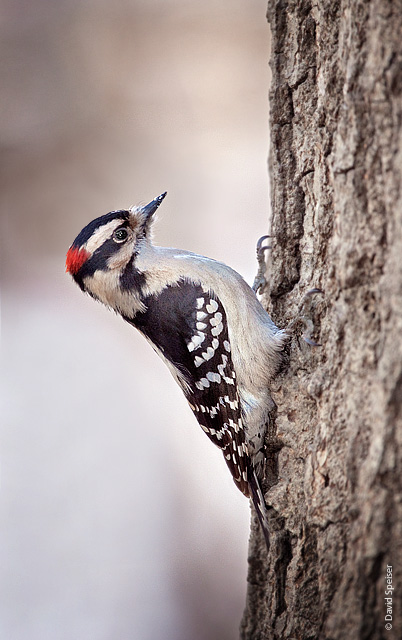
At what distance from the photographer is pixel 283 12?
4.43 ft

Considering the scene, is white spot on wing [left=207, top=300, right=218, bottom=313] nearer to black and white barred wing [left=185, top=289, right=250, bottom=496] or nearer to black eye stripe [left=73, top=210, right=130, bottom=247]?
black and white barred wing [left=185, top=289, right=250, bottom=496]

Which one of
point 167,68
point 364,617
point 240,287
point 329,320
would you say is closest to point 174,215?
point 167,68

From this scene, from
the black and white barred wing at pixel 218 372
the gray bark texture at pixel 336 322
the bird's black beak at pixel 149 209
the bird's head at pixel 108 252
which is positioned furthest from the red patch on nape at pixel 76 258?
the gray bark texture at pixel 336 322

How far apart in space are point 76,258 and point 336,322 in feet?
2.59

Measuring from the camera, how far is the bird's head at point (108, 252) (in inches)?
60.9

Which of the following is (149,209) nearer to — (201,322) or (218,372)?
(201,322)

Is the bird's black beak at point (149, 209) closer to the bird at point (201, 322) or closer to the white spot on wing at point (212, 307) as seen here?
the bird at point (201, 322)

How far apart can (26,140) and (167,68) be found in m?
0.85

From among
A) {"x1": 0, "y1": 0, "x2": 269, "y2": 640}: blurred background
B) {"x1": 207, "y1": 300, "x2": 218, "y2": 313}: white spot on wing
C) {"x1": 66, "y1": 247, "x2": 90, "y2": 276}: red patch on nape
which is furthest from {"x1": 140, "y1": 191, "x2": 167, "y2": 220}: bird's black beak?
{"x1": 0, "y1": 0, "x2": 269, "y2": 640}: blurred background

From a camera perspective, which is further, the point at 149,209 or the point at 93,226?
the point at 149,209

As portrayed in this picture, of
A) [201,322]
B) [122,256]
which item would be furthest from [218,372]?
[122,256]

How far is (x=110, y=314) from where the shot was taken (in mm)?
3088

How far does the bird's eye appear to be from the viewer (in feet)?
5.14

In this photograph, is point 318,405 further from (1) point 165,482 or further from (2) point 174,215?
(2) point 174,215
